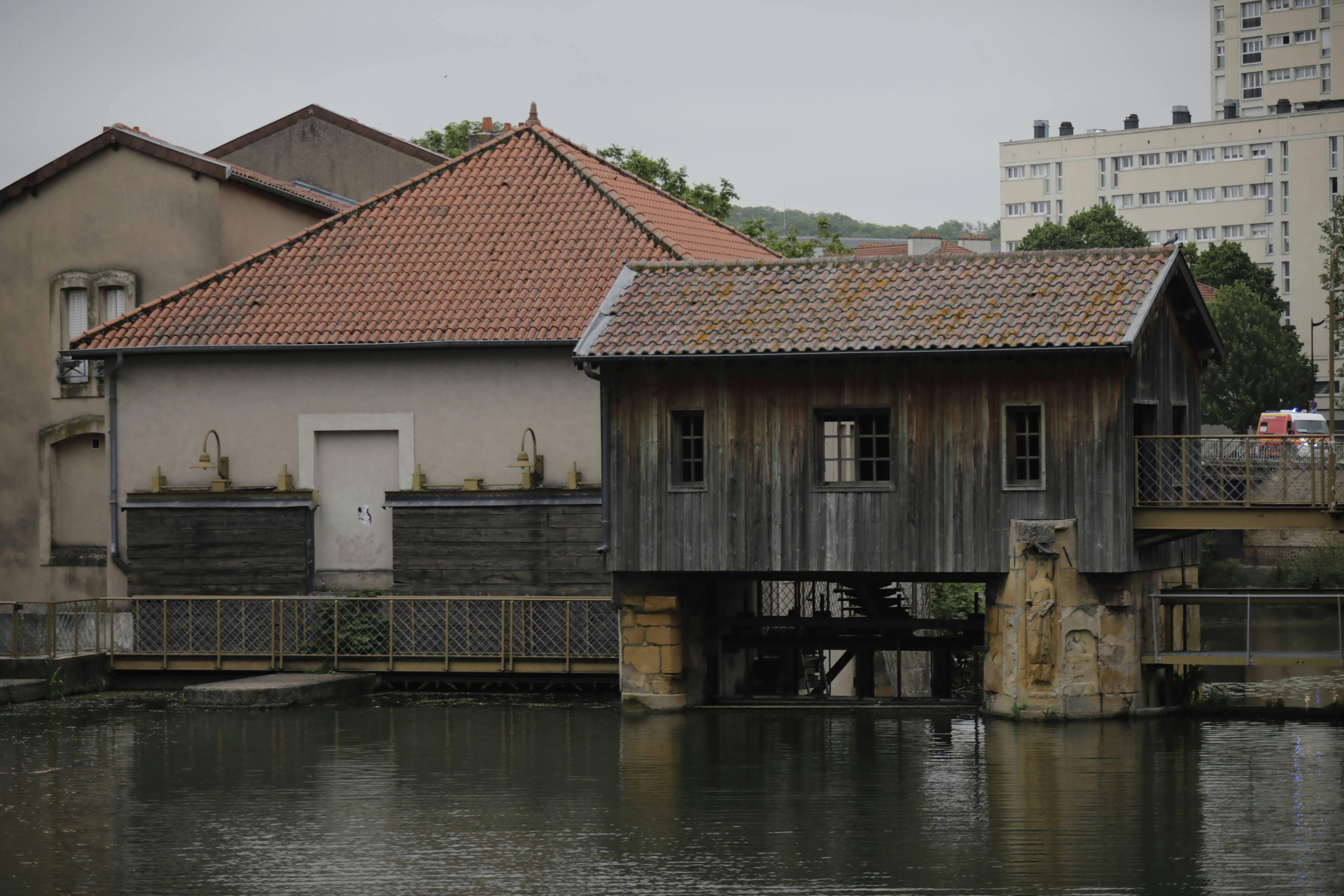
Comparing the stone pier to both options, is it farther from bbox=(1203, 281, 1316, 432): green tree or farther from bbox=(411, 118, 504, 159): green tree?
bbox=(1203, 281, 1316, 432): green tree

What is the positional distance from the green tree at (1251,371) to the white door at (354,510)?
167 ft

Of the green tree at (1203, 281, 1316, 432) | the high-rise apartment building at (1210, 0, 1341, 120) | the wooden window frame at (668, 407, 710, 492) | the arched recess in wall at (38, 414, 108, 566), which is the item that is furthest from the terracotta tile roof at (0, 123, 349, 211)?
Answer: the high-rise apartment building at (1210, 0, 1341, 120)

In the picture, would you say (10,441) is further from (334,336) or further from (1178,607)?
(1178,607)

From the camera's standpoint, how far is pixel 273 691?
87.0 feet

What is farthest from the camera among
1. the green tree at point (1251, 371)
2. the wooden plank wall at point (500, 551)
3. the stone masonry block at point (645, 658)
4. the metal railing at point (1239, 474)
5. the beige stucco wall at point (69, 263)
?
the green tree at point (1251, 371)

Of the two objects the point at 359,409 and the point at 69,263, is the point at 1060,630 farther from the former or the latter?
the point at 69,263

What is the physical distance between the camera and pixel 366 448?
29562 mm

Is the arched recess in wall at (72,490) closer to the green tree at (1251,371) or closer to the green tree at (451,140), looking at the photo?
the green tree at (451,140)

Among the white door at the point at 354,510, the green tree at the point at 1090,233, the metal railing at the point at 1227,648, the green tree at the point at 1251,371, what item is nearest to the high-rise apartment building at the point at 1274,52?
the green tree at the point at 1090,233

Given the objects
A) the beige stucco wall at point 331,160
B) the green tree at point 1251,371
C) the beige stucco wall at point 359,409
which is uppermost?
the beige stucco wall at point 331,160

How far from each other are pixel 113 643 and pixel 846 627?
11.4 meters

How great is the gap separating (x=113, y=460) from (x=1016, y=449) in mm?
14461

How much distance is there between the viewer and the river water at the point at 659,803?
1545 centimetres

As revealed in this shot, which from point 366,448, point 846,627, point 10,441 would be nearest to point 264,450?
point 366,448
